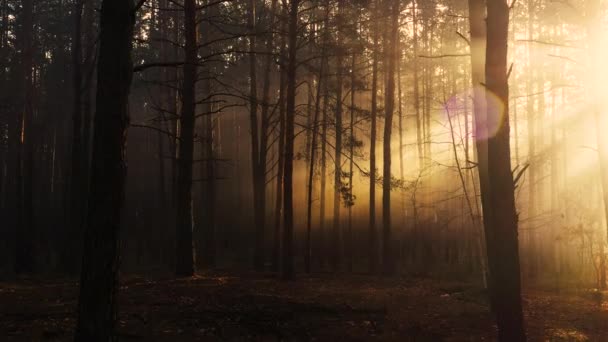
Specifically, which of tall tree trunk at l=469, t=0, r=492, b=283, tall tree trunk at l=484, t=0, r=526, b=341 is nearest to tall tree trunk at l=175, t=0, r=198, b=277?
tall tree trunk at l=469, t=0, r=492, b=283

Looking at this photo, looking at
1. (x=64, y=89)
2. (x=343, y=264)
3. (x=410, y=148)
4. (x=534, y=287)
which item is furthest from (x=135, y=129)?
(x=534, y=287)

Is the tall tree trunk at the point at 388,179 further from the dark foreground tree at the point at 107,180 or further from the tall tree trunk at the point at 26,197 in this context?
the dark foreground tree at the point at 107,180

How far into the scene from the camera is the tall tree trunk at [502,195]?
8.01 meters

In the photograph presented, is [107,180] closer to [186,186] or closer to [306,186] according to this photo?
[186,186]

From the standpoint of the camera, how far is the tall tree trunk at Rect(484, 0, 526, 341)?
801cm

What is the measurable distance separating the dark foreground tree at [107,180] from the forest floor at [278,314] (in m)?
2.24

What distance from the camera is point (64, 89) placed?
34.7 meters

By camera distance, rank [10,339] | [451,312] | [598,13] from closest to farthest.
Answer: [10,339] → [451,312] → [598,13]

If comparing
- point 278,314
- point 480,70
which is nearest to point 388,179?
point 480,70

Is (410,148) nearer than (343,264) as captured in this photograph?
No

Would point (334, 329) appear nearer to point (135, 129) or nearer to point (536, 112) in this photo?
point (536, 112)

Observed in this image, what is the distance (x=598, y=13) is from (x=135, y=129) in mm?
50839

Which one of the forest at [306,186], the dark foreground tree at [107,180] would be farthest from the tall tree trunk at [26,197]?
the dark foreground tree at [107,180]

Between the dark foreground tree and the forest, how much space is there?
0.08 ft
